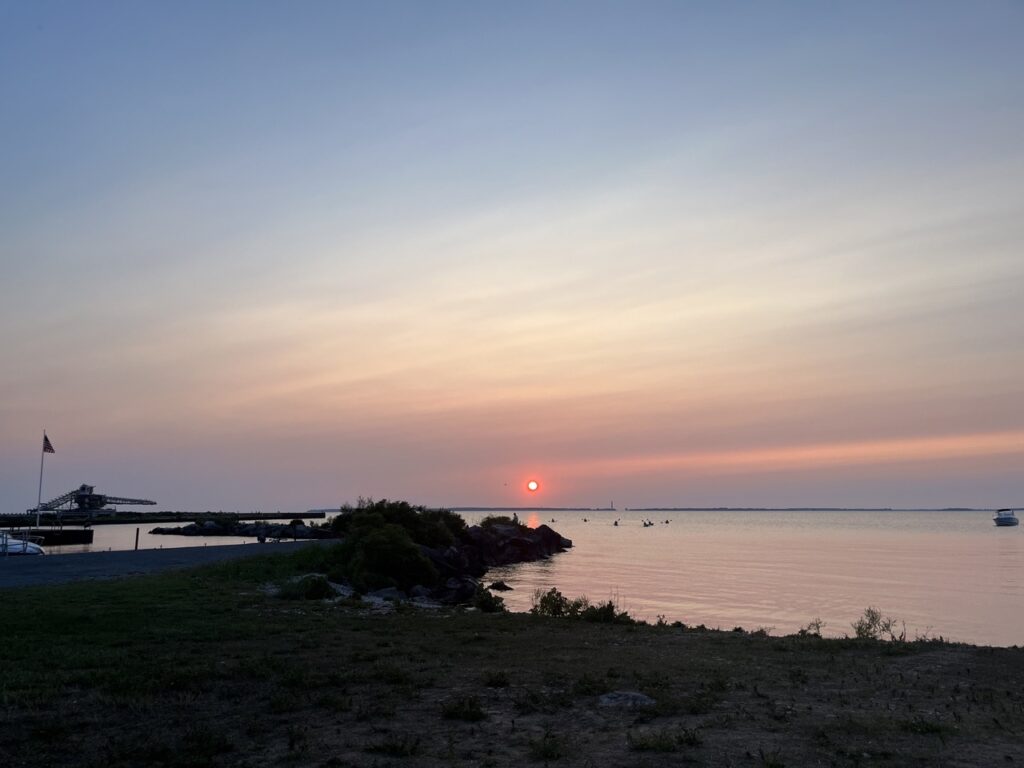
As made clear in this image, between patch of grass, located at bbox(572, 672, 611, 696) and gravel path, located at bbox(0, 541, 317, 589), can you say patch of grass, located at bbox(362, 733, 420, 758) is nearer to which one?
patch of grass, located at bbox(572, 672, 611, 696)

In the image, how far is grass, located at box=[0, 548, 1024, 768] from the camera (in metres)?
8.96

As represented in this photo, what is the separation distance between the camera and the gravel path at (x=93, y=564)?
98.8 feet

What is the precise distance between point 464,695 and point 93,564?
3079 cm

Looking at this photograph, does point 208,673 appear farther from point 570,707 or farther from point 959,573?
point 959,573

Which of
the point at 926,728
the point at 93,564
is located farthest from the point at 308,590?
the point at 926,728

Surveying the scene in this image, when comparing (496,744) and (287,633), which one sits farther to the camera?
(287,633)

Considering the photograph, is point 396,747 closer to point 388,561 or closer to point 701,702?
point 701,702

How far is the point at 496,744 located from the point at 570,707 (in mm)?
2020

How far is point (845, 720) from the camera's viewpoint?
1010 centimetres

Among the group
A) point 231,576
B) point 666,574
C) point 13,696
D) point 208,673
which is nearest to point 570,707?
point 208,673

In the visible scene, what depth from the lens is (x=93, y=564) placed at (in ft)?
120

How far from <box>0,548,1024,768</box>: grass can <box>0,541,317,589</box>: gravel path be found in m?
12.3

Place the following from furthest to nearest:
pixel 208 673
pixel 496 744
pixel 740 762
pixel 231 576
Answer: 1. pixel 231 576
2. pixel 208 673
3. pixel 496 744
4. pixel 740 762

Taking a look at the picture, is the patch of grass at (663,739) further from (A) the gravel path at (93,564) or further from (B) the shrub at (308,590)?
(A) the gravel path at (93,564)
